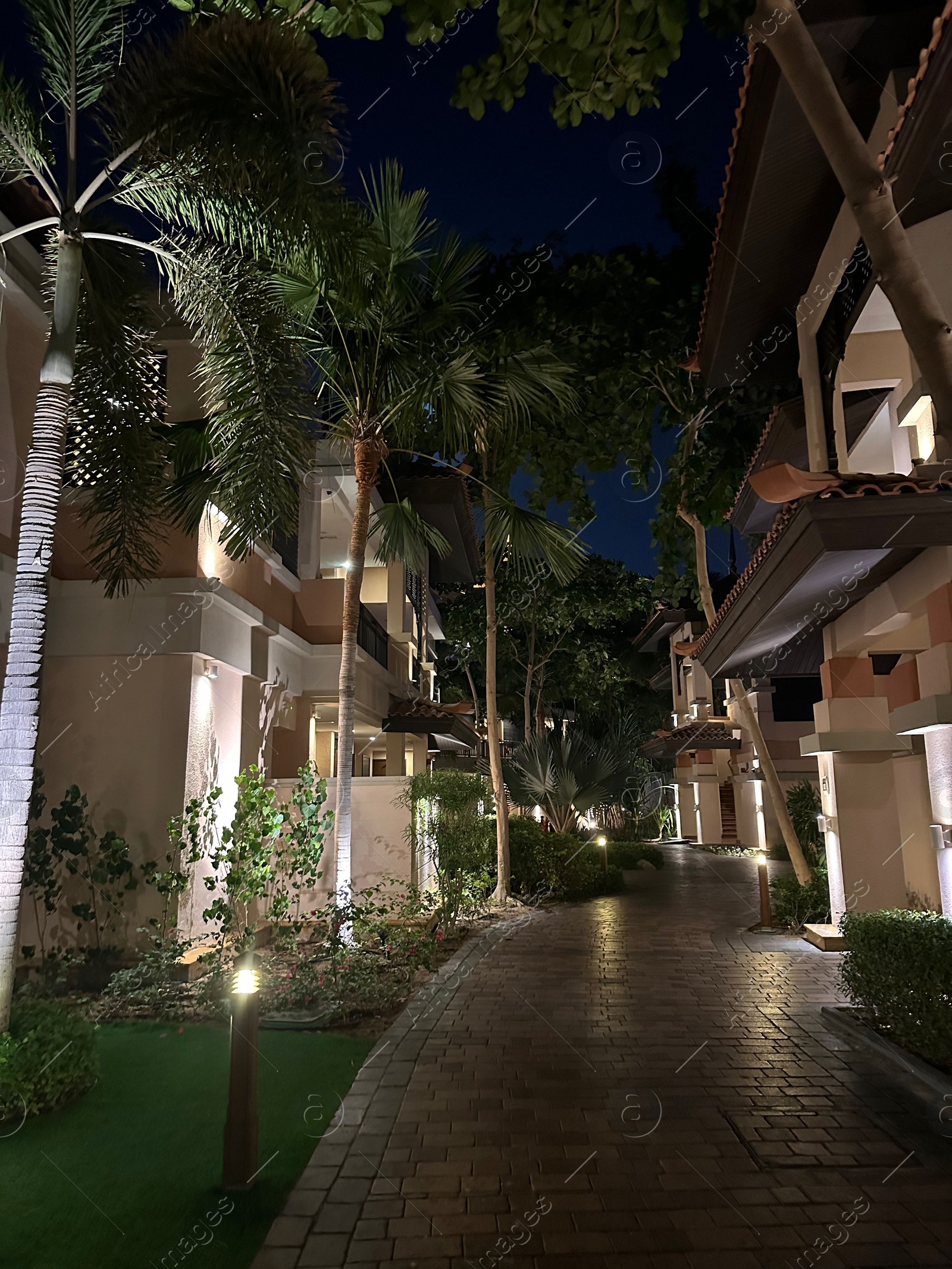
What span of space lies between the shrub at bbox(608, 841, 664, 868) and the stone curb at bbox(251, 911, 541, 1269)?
52.4 feet

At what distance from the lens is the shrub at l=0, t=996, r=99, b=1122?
5047mm

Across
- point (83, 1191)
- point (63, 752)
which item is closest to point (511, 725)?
point (63, 752)

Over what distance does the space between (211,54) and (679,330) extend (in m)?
5.93

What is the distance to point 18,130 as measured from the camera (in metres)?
6.20

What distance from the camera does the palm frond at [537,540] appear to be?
11.5m

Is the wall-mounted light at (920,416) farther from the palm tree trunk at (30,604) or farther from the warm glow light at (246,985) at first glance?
the warm glow light at (246,985)

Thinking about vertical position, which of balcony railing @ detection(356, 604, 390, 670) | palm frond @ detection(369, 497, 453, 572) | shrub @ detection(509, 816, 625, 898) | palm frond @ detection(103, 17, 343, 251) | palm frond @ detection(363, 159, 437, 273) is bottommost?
shrub @ detection(509, 816, 625, 898)

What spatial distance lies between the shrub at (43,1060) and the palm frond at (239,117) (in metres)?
5.69

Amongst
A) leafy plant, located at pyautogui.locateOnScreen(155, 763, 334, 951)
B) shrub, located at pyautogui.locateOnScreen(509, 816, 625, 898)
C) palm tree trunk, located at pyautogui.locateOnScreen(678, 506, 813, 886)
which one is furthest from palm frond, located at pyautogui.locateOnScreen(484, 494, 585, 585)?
shrub, located at pyautogui.locateOnScreen(509, 816, 625, 898)

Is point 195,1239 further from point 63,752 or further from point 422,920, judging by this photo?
point 422,920

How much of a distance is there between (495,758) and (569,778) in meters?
2.81

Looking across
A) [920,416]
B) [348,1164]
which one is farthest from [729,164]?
[348,1164]

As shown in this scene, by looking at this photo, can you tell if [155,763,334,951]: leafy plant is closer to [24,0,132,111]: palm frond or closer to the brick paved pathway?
the brick paved pathway

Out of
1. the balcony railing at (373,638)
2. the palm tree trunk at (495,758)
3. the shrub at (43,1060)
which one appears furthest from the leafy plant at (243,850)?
the balcony railing at (373,638)
